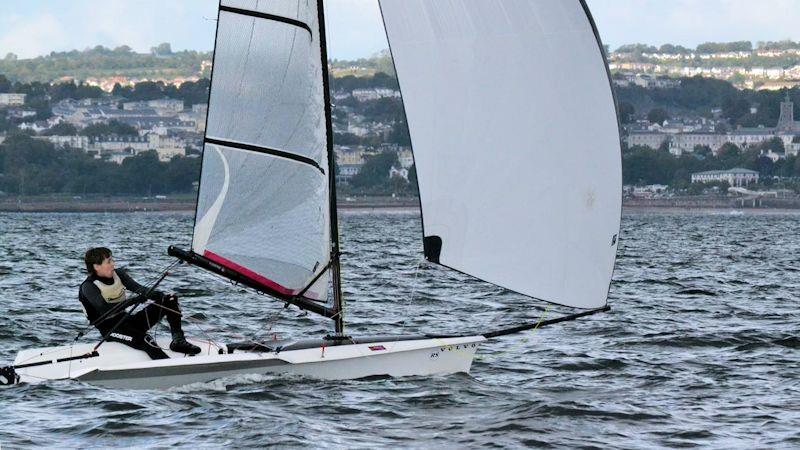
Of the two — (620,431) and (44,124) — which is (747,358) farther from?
A: (44,124)

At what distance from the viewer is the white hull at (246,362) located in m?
10.8

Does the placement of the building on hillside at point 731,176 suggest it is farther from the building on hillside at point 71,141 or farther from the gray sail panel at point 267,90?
the gray sail panel at point 267,90

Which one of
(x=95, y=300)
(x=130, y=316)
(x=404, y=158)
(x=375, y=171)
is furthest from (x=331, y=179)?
(x=404, y=158)

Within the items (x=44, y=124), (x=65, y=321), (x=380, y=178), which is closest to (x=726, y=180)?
(x=380, y=178)

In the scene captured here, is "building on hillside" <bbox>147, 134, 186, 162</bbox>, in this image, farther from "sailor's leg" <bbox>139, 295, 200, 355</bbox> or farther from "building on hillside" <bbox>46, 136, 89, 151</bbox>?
"sailor's leg" <bbox>139, 295, 200, 355</bbox>

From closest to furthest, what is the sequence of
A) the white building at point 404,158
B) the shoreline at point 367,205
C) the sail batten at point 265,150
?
the sail batten at point 265,150, the shoreline at point 367,205, the white building at point 404,158

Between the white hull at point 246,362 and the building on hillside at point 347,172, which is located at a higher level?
the white hull at point 246,362

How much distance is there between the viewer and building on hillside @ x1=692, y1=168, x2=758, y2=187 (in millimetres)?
152938

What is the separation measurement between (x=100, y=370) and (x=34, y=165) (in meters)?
135

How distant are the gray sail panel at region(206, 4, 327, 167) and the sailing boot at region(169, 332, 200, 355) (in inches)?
59.0

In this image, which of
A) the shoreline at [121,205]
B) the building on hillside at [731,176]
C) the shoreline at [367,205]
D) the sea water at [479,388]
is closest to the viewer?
the sea water at [479,388]

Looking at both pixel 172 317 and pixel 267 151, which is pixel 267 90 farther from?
pixel 172 317

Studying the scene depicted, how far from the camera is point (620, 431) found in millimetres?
10188

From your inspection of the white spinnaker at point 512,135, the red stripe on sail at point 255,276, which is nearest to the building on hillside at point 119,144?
the red stripe on sail at point 255,276
